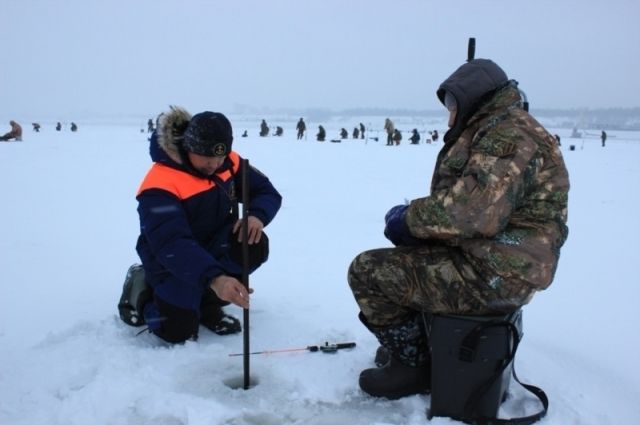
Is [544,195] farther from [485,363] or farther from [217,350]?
[217,350]

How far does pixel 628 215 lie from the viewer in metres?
7.38

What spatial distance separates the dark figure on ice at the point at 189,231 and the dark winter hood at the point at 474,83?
1.19m

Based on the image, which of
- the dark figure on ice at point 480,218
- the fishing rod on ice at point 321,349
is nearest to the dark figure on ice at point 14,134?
the fishing rod on ice at point 321,349

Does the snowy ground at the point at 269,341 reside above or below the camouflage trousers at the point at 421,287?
below

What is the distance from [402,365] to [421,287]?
452 mm

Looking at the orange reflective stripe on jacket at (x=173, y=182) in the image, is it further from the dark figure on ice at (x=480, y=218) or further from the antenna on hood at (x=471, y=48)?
the antenna on hood at (x=471, y=48)

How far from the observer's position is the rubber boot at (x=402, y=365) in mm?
2330

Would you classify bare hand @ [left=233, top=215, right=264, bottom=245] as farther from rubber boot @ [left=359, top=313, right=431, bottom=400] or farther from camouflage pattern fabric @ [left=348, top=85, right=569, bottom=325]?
camouflage pattern fabric @ [left=348, top=85, right=569, bottom=325]

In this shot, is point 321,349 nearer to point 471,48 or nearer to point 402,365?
→ point 402,365

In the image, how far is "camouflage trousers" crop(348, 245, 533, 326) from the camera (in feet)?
6.73

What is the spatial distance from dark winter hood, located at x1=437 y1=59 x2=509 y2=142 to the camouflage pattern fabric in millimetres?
36

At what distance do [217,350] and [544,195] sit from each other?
183 centimetres

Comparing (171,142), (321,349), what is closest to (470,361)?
(321,349)

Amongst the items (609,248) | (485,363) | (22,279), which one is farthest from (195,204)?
(609,248)
